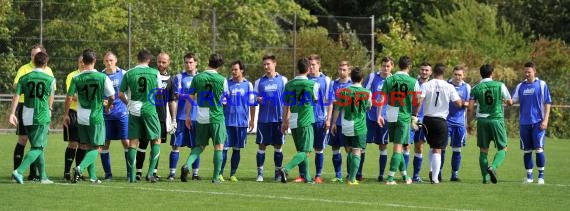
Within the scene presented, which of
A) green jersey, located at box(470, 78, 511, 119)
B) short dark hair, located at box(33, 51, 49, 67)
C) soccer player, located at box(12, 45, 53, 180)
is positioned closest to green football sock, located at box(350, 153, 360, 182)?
green jersey, located at box(470, 78, 511, 119)

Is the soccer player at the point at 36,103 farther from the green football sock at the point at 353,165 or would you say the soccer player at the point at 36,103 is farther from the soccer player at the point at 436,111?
the soccer player at the point at 436,111

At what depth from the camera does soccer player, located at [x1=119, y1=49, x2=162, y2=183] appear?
16203 mm

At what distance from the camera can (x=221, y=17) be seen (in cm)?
4241

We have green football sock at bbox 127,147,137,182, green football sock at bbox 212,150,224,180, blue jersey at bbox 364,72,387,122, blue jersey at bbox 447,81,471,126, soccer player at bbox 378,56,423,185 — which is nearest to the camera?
green football sock at bbox 127,147,137,182

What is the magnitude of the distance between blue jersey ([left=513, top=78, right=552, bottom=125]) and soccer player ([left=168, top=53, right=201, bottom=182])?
5137 mm

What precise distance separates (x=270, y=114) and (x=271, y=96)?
0.98 ft

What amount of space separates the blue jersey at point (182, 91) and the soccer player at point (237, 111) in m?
0.59

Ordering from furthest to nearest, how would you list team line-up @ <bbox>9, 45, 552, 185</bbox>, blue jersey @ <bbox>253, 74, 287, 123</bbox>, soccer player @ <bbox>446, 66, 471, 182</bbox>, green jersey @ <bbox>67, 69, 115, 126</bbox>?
soccer player @ <bbox>446, 66, 471, 182</bbox> → blue jersey @ <bbox>253, 74, 287, 123</bbox> → team line-up @ <bbox>9, 45, 552, 185</bbox> → green jersey @ <bbox>67, 69, 115, 126</bbox>

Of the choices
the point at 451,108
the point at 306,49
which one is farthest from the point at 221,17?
the point at 451,108

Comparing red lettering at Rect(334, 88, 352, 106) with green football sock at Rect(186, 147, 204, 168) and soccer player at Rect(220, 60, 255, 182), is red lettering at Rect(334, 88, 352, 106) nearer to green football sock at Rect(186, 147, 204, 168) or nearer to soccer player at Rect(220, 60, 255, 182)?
soccer player at Rect(220, 60, 255, 182)

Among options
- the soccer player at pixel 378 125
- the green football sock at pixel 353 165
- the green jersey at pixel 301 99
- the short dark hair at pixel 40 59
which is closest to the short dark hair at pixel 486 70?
the soccer player at pixel 378 125

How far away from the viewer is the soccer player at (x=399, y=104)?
1684cm

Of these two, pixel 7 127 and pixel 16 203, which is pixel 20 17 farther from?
pixel 16 203

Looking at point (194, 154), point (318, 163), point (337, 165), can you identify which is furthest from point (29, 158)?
point (337, 165)
